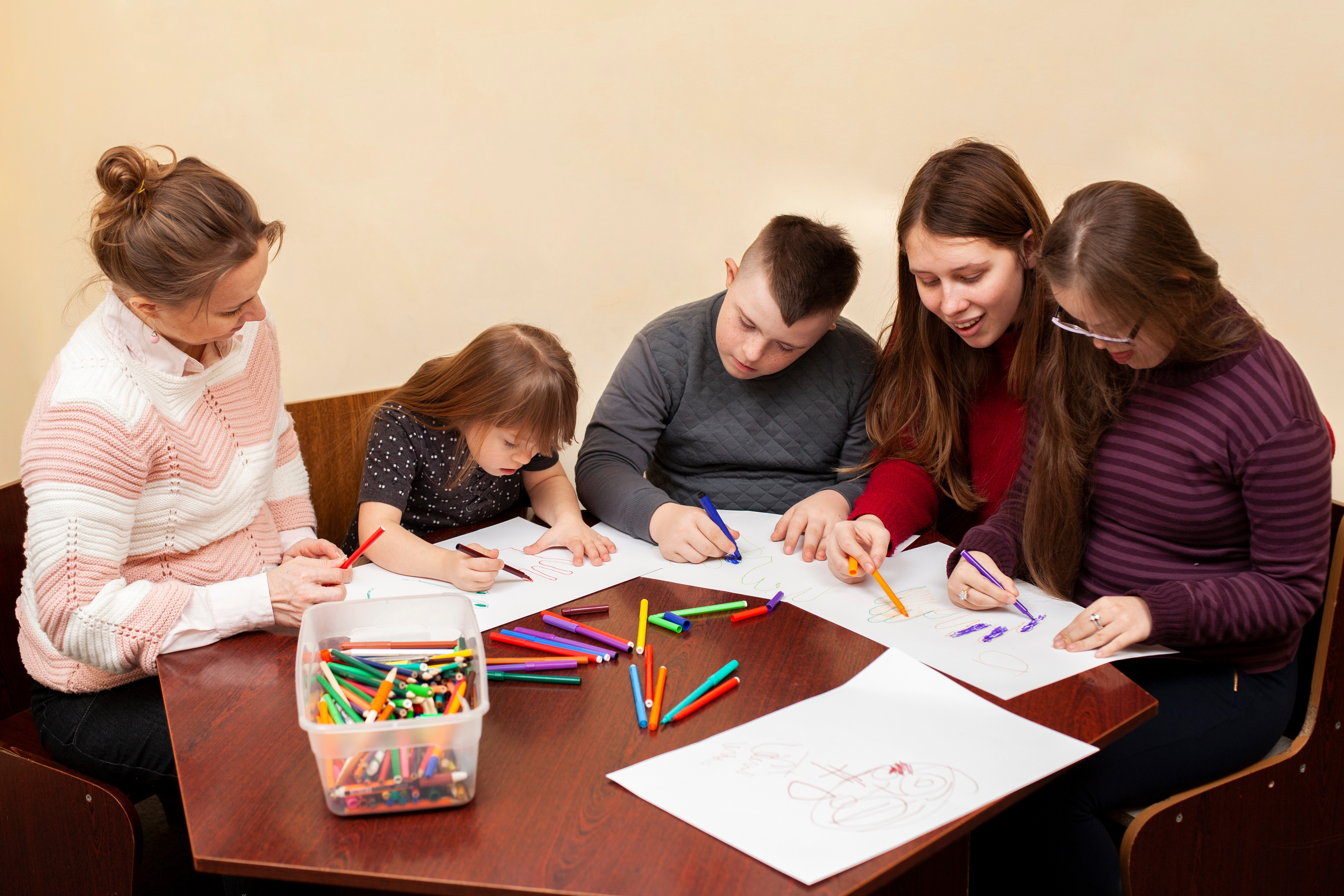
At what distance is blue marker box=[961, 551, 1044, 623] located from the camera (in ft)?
3.61

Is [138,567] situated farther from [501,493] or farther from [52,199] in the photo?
[52,199]

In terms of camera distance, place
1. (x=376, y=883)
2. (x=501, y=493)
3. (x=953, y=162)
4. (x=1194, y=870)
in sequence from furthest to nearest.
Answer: (x=501, y=493) → (x=953, y=162) → (x=1194, y=870) → (x=376, y=883)

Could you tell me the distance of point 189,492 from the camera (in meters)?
1.14

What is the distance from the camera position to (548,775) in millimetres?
787

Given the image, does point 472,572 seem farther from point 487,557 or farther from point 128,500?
point 128,500

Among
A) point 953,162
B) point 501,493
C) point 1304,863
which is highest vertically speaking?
point 953,162

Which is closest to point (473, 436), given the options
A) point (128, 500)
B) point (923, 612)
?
point (128, 500)

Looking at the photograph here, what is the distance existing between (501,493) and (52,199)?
1.67 m

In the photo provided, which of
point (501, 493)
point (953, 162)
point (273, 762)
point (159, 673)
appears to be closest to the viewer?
point (273, 762)

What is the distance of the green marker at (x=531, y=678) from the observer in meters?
0.94

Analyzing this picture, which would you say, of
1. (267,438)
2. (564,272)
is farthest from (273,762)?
(564,272)

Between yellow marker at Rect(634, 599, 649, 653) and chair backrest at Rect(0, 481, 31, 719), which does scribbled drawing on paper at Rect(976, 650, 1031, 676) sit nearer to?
yellow marker at Rect(634, 599, 649, 653)

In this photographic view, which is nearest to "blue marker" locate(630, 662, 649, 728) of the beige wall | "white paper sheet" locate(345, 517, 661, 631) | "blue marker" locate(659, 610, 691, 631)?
"blue marker" locate(659, 610, 691, 631)

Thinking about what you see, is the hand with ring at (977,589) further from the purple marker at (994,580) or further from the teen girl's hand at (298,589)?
the teen girl's hand at (298,589)
